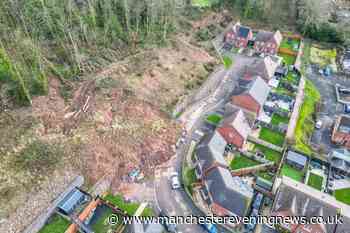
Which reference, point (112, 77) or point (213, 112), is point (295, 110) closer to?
point (213, 112)

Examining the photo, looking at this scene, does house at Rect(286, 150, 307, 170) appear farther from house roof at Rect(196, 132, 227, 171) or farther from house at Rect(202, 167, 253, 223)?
house roof at Rect(196, 132, 227, 171)

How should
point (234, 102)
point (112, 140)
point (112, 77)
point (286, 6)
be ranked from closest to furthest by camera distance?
point (112, 140) → point (112, 77) → point (234, 102) → point (286, 6)

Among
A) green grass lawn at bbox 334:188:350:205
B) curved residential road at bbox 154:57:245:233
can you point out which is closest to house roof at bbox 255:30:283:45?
curved residential road at bbox 154:57:245:233

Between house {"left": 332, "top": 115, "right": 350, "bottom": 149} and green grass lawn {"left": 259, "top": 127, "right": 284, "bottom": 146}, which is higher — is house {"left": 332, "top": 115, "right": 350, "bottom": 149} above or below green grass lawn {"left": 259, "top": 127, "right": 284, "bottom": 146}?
above

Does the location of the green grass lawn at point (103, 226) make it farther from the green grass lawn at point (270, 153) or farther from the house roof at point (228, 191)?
the green grass lawn at point (270, 153)

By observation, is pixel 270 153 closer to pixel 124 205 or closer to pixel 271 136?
pixel 271 136

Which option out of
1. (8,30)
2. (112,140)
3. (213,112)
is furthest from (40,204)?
(213,112)

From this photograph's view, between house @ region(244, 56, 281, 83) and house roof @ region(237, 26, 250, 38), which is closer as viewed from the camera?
house @ region(244, 56, 281, 83)
